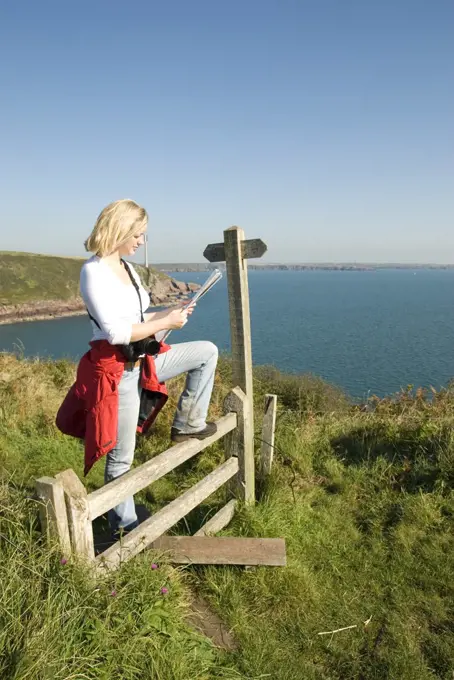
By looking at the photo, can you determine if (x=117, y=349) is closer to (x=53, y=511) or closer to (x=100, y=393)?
(x=100, y=393)

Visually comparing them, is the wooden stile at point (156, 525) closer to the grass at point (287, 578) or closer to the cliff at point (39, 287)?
the grass at point (287, 578)

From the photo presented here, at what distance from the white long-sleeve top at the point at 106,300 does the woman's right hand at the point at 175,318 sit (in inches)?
9.2

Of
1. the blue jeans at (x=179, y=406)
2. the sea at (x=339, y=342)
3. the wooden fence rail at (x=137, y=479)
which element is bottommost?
the sea at (x=339, y=342)

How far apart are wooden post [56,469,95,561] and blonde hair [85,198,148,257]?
128 cm

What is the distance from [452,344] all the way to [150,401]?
4319 centimetres

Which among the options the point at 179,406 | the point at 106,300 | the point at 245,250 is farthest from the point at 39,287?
the point at 106,300

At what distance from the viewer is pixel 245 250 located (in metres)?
4.12

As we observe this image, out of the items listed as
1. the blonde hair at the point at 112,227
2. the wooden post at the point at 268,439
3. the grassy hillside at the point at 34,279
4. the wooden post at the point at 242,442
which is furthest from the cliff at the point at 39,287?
the blonde hair at the point at 112,227

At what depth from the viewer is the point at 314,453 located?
6.13 metres

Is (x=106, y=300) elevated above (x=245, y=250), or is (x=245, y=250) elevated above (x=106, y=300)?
(x=245, y=250)

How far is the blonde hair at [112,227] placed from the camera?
2723 mm

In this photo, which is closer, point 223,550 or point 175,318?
point 175,318

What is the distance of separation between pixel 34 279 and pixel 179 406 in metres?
98.3

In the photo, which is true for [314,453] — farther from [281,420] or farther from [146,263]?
[146,263]
